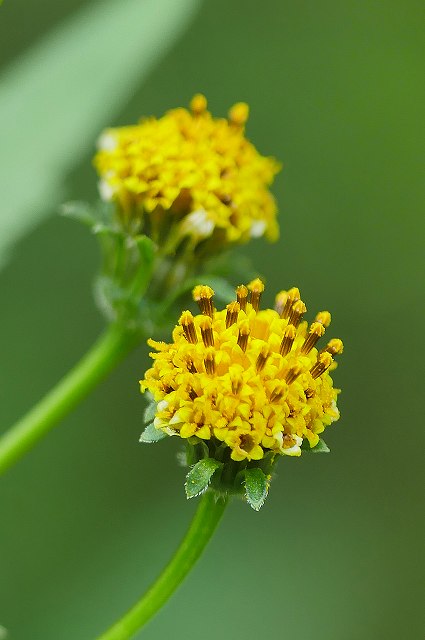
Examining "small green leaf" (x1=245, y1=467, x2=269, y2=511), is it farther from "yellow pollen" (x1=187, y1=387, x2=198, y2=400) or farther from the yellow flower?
"yellow pollen" (x1=187, y1=387, x2=198, y2=400)

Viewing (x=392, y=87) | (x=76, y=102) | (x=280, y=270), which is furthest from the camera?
(x=392, y=87)

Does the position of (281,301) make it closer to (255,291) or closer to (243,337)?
(255,291)

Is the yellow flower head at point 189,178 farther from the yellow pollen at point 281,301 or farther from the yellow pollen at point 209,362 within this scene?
the yellow pollen at point 209,362

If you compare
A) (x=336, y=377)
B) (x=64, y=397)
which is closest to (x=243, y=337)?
(x=64, y=397)

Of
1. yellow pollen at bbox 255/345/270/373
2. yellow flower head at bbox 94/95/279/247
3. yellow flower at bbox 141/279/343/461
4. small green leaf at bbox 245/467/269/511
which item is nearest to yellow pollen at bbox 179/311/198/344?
yellow flower at bbox 141/279/343/461

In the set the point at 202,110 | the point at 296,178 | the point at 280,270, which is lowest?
the point at 202,110

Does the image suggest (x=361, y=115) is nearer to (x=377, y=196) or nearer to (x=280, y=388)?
(x=377, y=196)

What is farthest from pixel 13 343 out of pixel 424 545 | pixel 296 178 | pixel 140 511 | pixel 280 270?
pixel 424 545
